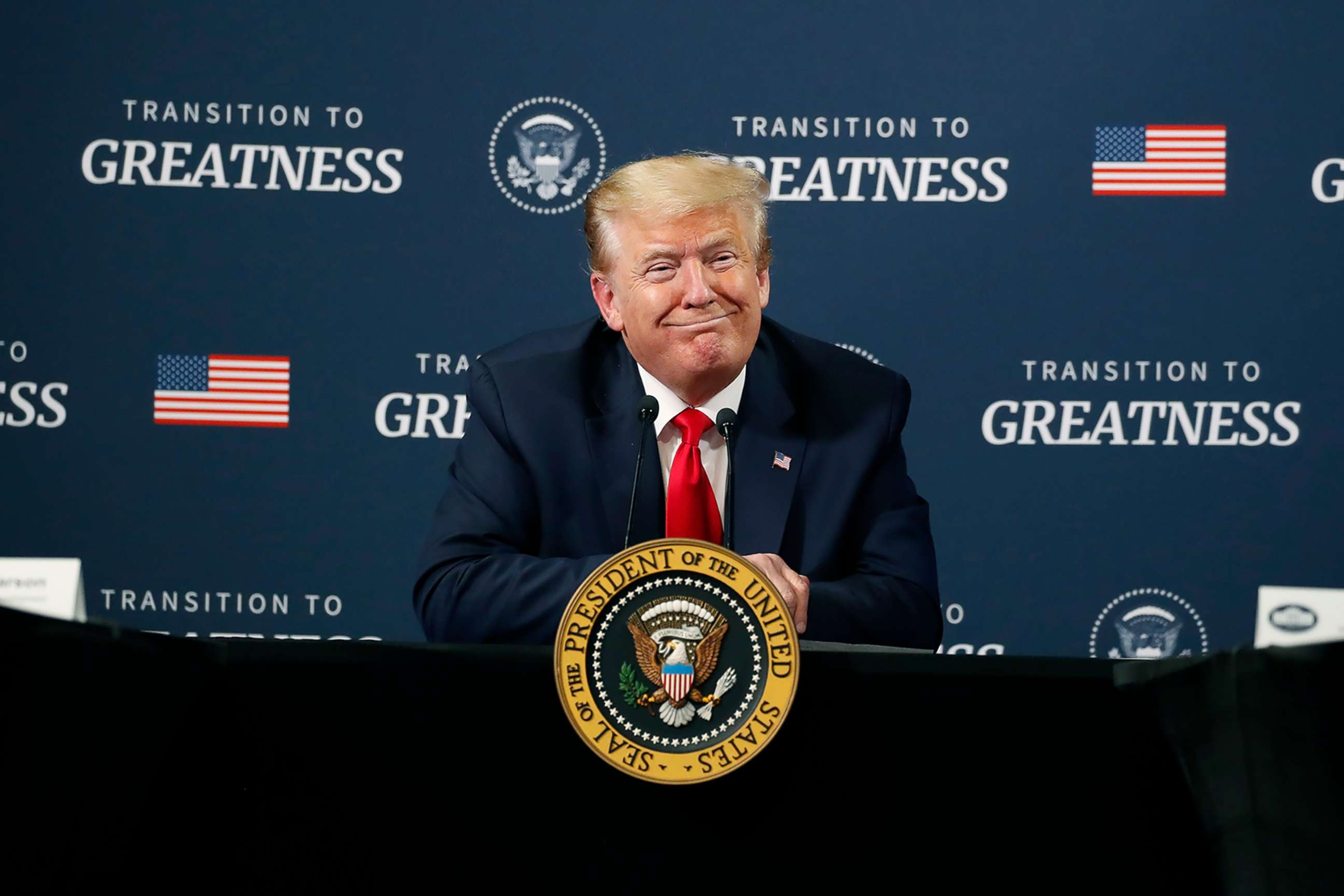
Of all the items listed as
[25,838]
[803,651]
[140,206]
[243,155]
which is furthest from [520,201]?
[25,838]

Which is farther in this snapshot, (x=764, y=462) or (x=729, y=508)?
(x=764, y=462)

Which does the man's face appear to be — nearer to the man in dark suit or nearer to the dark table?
the man in dark suit

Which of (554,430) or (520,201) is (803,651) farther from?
(520,201)

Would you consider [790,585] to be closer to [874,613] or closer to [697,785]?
[874,613]

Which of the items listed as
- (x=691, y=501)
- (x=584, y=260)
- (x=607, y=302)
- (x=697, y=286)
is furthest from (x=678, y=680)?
(x=584, y=260)

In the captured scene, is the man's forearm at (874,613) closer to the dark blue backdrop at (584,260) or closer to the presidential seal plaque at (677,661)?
the presidential seal plaque at (677,661)

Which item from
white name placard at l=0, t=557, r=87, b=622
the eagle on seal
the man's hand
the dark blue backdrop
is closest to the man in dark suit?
the man's hand

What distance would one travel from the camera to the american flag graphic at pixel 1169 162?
3.19m

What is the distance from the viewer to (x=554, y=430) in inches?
83.2

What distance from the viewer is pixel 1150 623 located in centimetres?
317

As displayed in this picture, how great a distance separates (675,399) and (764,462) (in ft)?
→ 0.58

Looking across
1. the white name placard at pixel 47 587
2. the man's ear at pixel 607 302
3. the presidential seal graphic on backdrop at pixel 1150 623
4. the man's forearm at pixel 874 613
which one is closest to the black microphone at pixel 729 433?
the man's forearm at pixel 874 613

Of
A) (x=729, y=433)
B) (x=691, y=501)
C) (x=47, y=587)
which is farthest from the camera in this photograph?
(x=691, y=501)

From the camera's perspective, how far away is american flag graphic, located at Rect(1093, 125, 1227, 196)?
10.5ft
